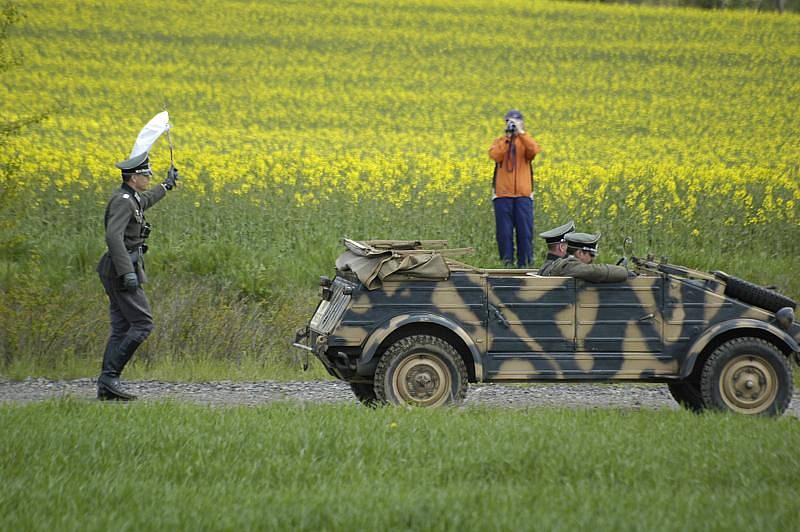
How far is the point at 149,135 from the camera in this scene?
963 centimetres

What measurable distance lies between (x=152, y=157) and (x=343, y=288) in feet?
36.1

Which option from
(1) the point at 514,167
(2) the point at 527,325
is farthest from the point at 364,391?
(1) the point at 514,167

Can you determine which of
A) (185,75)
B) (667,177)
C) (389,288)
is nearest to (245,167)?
(667,177)

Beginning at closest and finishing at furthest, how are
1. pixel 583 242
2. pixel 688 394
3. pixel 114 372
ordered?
pixel 583 242
pixel 688 394
pixel 114 372

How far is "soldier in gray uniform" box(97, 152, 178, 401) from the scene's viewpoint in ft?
30.0

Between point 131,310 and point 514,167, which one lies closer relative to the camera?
point 131,310

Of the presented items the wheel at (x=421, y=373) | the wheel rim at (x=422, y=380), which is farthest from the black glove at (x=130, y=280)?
the wheel rim at (x=422, y=380)

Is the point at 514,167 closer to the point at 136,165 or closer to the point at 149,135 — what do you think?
the point at 149,135

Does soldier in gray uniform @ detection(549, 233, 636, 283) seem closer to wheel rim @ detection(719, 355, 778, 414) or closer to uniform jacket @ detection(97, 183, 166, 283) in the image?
wheel rim @ detection(719, 355, 778, 414)

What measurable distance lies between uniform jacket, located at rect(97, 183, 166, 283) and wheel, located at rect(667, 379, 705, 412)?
4.25m

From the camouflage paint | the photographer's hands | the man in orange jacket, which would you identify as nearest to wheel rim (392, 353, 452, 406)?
the camouflage paint

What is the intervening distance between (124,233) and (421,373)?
2658 mm

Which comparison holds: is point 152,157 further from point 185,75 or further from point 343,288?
point 185,75

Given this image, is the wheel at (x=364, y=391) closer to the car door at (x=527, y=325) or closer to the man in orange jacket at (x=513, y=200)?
the car door at (x=527, y=325)
